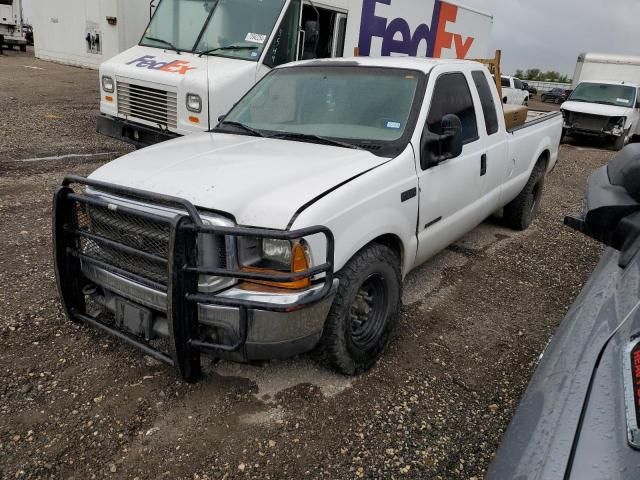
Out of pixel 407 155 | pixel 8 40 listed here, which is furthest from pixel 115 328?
pixel 8 40

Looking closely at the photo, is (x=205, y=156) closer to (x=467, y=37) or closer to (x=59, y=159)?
(x=59, y=159)

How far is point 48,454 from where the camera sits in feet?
8.08

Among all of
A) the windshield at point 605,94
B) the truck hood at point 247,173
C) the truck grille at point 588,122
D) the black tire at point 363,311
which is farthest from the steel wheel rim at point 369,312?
the windshield at point 605,94

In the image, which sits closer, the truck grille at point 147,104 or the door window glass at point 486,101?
the door window glass at point 486,101

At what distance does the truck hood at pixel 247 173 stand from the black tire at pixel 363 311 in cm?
49

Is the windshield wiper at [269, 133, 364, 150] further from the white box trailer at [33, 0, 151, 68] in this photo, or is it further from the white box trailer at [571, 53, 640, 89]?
the white box trailer at [571, 53, 640, 89]

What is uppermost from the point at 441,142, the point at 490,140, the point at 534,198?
the point at 441,142

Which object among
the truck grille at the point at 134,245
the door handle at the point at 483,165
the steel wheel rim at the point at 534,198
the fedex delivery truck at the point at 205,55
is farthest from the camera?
the fedex delivery truck at the point at 205,55

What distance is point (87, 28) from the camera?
1819cm

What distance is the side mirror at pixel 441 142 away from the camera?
3.45 metres

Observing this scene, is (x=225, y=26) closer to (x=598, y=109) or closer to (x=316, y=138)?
(x=316, y=138)

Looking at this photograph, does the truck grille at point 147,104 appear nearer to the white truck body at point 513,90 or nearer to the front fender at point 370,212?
the front fender at point 370,212

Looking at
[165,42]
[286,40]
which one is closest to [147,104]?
[165,42]

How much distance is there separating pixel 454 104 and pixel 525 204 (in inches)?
93.3
